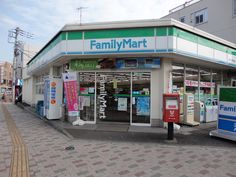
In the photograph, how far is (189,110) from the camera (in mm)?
9766

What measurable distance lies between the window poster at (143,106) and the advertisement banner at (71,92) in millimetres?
2834

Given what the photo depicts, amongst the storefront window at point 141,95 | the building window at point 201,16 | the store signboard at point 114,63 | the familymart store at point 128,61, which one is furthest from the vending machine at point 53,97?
the building window at point 201,16

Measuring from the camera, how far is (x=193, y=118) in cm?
1012

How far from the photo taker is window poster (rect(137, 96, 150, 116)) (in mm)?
9164

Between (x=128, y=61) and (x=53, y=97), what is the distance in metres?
4.41

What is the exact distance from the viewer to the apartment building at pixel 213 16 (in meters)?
18.0

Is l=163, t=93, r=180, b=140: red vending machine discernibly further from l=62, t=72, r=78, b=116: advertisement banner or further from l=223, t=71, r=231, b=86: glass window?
l=223, t=71, r=231, b=86: glass window

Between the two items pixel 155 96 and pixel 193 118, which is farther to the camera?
pixel 193 118

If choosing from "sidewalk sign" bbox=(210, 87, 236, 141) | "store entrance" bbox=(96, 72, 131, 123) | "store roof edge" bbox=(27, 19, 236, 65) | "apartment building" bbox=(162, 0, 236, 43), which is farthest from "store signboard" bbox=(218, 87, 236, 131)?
"apartment building" bbox=(162, 0, 236, 43)

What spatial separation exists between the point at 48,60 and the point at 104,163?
8.11m

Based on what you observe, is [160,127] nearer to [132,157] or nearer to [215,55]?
[132,157]

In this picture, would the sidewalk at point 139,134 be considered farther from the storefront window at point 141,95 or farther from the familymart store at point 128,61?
the familymart store at point 128,61

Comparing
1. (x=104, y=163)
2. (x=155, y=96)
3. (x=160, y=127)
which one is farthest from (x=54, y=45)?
(x=104, y=163)

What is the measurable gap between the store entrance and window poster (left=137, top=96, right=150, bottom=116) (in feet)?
1.66
